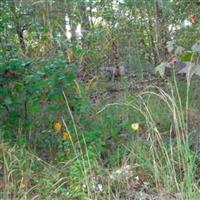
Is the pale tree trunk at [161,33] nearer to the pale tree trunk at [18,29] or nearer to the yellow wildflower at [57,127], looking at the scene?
the pale tree trunk at [18,29]

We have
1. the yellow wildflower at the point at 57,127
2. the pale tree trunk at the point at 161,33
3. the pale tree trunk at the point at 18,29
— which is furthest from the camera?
the pale tree trunk at the point at 161,33

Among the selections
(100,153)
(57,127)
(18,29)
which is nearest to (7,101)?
(57,127)

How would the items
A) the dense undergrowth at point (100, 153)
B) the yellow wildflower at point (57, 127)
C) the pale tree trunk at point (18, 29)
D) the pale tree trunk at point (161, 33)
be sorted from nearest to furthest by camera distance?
the dense undergrowth at point (100, 153) < the yellow wildflower at point (57, 127) < the pale tree trunk at point (18, 29) < the pale tree trunk at point (161, 33)

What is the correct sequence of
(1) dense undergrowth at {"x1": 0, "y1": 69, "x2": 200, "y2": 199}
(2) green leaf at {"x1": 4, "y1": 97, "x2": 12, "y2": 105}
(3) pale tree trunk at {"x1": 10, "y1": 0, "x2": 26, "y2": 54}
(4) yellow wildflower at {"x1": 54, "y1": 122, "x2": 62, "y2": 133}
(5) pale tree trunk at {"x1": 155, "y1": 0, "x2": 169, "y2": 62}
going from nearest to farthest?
1. (1) dense undergrowth at {"x1": 0, "y1": 69, "x2": 200, "y2": 199}
2. (2) green leaf at {"x1": 4, "y1": 97, "x2": 12, "y2": 105}
3. (4) yellow wildflower at {"x1": 54, "y1": 122, "x2": 62, "y2": 133}
4. (3) pale tree trunk at {"x1": 10, "y1": 0, "x2": 26, "y2": 54}
5. (5) pale tree trunk at {"x1": 155, "y1": 0, "x2": 169, "y2": 62}

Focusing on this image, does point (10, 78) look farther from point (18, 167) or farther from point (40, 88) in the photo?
point (18, 167)

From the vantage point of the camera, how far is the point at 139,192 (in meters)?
2.85

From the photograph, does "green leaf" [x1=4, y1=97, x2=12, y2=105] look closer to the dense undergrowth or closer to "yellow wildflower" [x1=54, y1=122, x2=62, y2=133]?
the dense undergrowth

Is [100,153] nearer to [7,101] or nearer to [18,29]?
[7,101]

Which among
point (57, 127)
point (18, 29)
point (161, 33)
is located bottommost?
point (57, 127)

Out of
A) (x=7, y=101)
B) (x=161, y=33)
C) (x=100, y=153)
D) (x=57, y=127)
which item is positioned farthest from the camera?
(x=161, y=33)

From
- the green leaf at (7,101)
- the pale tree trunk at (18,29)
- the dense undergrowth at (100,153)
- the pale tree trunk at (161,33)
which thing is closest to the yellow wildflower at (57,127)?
the dense undergrowth at (100,153)

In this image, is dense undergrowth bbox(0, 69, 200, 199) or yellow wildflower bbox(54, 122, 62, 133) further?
yellow wildflower bbox(54, 122, 62, 133)

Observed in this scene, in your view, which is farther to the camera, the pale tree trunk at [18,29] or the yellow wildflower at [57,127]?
the pale tree trunk at [18,29]

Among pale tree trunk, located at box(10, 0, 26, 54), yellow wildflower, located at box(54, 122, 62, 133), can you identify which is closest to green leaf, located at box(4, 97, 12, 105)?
yellow wildflower, located at box(54, 122, 62, 133)
